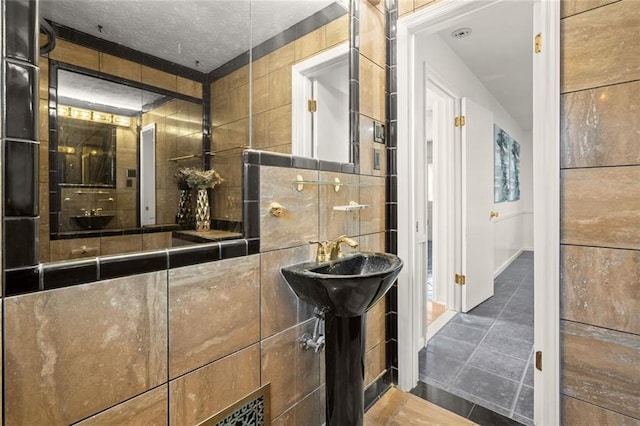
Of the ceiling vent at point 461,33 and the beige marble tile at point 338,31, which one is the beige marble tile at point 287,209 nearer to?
the beige marble tile at point 338,31

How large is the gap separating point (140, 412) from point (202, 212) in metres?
0.63

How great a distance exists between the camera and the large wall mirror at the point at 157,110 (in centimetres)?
80

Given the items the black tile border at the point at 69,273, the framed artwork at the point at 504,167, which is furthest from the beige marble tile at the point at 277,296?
the framed artwork at the point at 504,167

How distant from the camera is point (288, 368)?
133 cm

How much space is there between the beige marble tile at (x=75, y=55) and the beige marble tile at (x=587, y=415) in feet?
7.44

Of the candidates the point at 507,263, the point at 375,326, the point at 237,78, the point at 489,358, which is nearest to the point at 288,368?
the point at 375,326

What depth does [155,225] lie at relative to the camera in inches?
39.4

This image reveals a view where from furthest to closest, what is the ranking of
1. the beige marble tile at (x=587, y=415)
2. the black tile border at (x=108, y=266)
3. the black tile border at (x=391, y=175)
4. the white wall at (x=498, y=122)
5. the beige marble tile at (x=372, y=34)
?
the white wall at (x=498, y=122), the black tile border at (x=391, y=175), the beige marble tile at (x=372, y=34), the beige marble tile at (x=587, y=415), the black tile border at (x=108, y=266)

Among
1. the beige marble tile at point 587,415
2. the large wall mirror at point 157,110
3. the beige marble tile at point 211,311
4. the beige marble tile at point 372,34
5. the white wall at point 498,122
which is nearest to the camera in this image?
the large wall mirror at point 157,110

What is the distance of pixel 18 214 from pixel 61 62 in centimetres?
41

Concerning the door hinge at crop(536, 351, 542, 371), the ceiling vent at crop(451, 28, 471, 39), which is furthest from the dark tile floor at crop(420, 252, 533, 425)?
the ceiling vent at crop(451, 28, 471, 39)

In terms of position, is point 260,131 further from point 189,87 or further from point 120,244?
point 120,244

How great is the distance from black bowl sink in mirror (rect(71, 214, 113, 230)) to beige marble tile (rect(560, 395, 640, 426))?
6.64ft

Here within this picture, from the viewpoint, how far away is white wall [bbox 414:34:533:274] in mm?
2378
